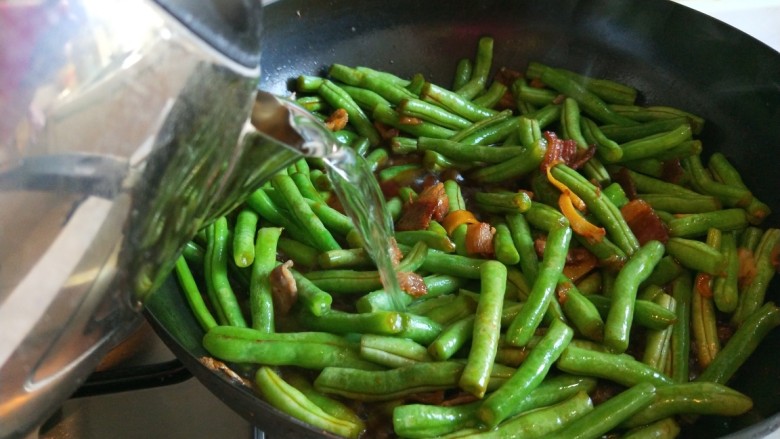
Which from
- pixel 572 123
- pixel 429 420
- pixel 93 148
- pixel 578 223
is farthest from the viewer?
pixel 572 123

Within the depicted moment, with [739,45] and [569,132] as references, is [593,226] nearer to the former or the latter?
[569,132]

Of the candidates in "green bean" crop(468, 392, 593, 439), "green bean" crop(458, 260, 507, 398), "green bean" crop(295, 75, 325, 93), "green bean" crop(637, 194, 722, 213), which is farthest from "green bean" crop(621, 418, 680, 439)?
"green bean" crop(295, 75, 325, 93)

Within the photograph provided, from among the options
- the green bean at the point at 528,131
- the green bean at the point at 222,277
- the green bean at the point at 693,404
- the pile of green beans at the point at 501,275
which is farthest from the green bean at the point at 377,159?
the green bean at the point at 693,404

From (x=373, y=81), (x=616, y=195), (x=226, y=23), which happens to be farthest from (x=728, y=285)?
(x=226, y=23)

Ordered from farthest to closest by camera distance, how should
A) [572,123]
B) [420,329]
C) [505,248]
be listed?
[572,123] → [505,248] → [420,329]

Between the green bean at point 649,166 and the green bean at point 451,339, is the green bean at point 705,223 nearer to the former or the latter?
the green bean at point 649,166

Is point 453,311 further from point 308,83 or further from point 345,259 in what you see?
point 308,83
